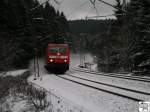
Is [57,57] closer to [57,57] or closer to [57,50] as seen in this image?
[57,57]

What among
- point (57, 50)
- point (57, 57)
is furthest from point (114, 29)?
point (57, 57)

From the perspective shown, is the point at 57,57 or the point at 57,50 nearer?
the point at 57,57

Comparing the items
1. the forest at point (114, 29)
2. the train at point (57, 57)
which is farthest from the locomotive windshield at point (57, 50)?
the forest at point (114, 29)

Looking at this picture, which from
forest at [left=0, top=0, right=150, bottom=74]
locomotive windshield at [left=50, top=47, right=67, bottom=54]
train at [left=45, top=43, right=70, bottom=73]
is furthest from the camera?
locomotive windshield at [left=50, top=47, right=67, bottom=54]

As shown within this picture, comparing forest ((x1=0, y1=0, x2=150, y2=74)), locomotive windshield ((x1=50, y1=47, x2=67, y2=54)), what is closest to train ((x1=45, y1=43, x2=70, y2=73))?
locomotive windshield ((x1=50, y1=47, x2=67, y2=54))

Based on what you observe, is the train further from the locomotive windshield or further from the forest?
the forest

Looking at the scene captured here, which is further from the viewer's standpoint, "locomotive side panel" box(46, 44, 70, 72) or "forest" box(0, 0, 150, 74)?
A: "locomotive side panel" box(46, 44, 70, 72)

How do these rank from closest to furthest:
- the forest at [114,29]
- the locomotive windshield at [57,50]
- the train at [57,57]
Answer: the forest at [114,29] < the train at [57,57] < the locomotive windshield at [57,50]

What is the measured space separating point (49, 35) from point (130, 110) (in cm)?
5640

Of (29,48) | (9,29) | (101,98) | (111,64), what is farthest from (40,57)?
(101,98)

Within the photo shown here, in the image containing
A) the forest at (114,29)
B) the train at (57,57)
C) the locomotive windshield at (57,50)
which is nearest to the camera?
the forest at (114,29)

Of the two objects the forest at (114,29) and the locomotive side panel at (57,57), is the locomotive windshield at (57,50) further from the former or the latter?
the forest at (114,29)

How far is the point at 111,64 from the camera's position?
1417 inches

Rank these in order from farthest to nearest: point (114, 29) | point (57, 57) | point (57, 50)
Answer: point (114, 29)
point (57, 50)
point (57, 57)
